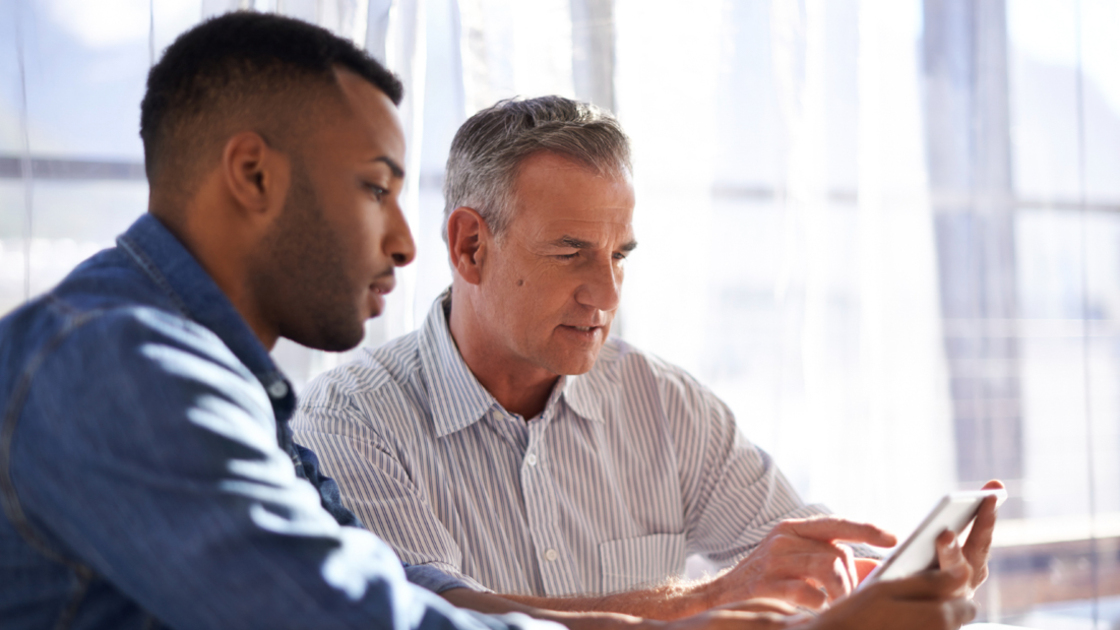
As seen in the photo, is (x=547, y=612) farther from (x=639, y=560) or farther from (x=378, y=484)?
(x=639, y=560)

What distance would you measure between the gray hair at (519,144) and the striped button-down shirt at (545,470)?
23 centimetres

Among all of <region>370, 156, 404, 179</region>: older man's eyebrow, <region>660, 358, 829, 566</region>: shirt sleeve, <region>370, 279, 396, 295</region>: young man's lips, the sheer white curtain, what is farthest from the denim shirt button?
the sheer white curtain

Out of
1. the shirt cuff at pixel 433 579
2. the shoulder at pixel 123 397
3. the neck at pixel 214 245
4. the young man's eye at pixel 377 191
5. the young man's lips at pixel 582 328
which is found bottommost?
the shirt cuff at pixel 433 579

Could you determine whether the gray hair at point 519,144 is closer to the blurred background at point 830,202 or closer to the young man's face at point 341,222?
the blurred background at point 830,202

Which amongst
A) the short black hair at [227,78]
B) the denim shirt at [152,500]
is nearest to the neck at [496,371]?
the short black hair at [227,78]

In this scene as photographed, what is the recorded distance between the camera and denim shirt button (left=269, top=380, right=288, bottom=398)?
2.74 feet

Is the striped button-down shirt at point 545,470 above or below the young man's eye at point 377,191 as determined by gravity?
below

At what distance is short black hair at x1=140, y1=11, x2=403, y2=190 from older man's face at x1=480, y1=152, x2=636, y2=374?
1.87 feet

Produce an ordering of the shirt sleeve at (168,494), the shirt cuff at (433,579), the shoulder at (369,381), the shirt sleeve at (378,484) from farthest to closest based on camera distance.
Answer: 1. the shoulder at (369,381)
2. the shirt sleeve at (378,484)
3. the shirt cuff at (433,579)
4. the shirt sleeve at (168,494)

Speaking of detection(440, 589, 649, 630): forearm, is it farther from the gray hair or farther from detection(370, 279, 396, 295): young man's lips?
the gray hair

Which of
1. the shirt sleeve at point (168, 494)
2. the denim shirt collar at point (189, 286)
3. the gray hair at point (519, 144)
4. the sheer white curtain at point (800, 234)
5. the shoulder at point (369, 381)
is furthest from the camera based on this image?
the sheer white curtain at point (800, 234)

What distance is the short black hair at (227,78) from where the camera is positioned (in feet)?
2.81

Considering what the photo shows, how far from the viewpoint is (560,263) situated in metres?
1.47

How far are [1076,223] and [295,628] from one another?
255cm
